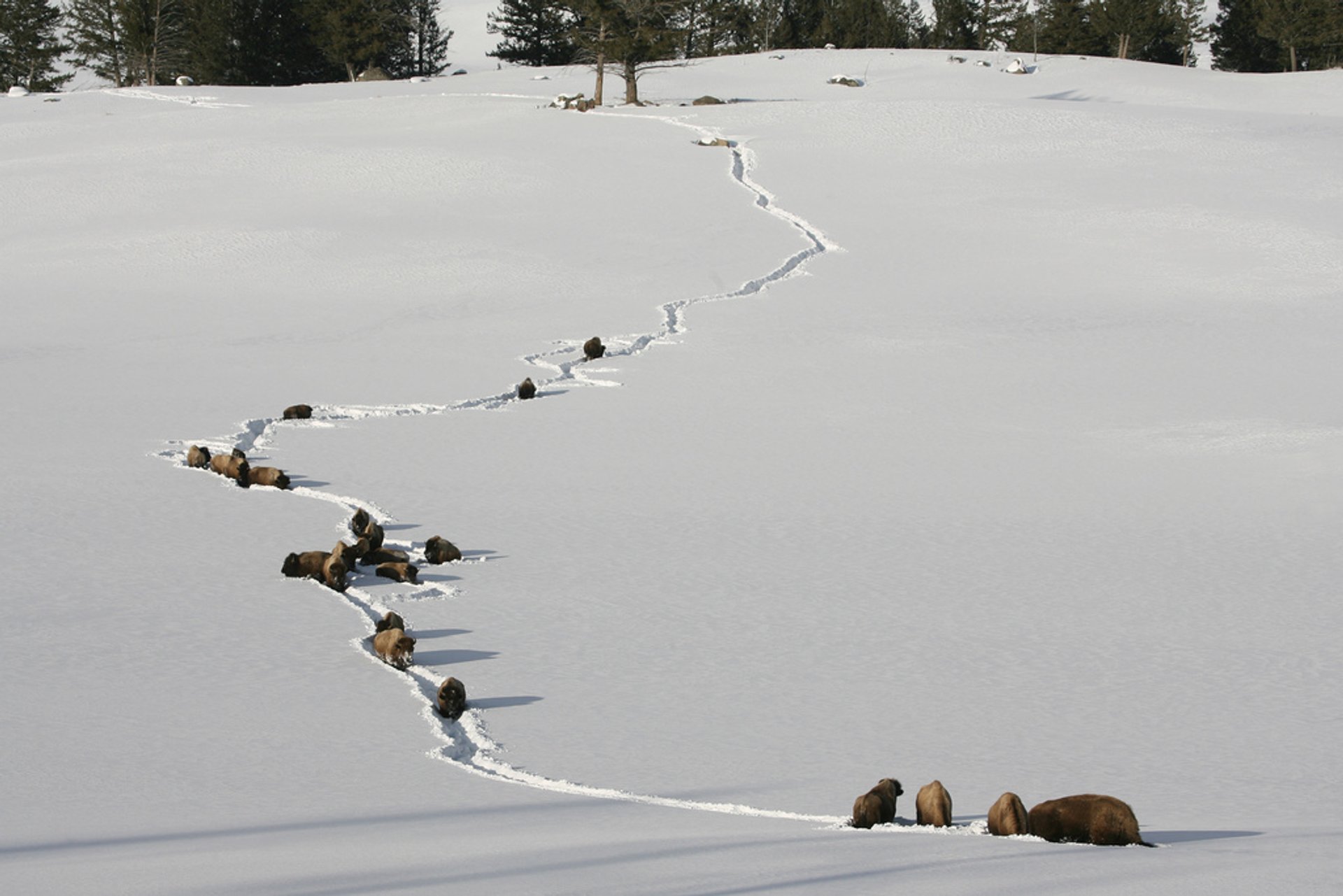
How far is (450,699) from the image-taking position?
Result: 14.1 ft

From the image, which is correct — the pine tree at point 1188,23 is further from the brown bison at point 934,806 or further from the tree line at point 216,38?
the brown bison at point 934,806

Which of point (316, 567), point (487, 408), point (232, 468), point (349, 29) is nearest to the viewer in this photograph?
point (316, 567)

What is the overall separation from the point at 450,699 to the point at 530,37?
58415 millimetres

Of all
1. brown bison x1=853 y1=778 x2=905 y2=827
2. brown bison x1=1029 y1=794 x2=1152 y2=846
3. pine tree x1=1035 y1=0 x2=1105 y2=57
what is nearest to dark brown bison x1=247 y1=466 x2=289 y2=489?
brown bison x1=853 y1=778 x2=905 y2=827

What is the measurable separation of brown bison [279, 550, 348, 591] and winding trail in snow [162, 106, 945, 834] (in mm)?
60

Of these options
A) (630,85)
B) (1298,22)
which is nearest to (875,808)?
(630,85)

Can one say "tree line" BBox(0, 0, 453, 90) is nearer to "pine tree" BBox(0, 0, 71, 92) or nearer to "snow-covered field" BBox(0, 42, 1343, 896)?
"pine tree" BBox(0, 0, 71, 92)

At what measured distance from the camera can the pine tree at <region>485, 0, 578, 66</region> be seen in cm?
5841

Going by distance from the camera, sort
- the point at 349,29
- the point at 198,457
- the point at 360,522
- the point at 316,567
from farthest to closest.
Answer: the point at 349,29
the point at 198,457
the point at 360,522
the point at 316,567

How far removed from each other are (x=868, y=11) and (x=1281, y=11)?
70.1 ft

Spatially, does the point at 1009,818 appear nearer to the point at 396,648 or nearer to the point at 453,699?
the point at 453,699

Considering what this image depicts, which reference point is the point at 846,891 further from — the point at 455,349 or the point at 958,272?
the point at 958,272

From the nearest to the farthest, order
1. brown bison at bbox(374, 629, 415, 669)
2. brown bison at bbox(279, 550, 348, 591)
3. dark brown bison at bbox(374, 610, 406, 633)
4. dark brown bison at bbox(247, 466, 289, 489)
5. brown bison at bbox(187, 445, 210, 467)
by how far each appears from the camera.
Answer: brown bison at bbox(374, 629, 415, 669)
dark brown bison at bbox(374, 610, 406, 633)
brown bison at bbox(279, 550, 348, 591)
dark brown bison at bbox(247, 466, 289, 489)
brown bison at bbox(187, 445, 210, 467)

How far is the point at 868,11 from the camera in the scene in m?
67.6
